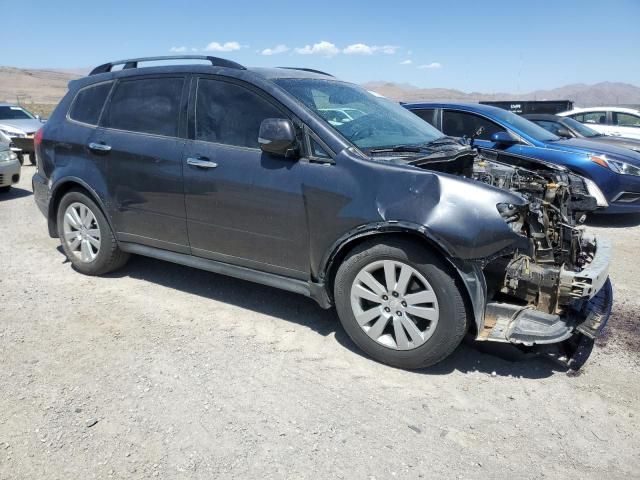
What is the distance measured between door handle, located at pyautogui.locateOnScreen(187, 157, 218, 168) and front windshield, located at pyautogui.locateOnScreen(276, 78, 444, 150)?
2.50 feet

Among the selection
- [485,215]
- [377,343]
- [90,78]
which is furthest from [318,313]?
[90,78]

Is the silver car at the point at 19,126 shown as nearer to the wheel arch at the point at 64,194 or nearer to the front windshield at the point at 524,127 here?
the wheel arch at the point at 64,194

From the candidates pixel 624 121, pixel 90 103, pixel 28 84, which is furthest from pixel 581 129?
pixel 28 84

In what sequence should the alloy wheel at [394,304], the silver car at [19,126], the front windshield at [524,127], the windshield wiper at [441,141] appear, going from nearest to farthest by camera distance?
the alloy wheel at [394,304], the windshield wiper at [441,141], the front windshield at [524,127], the silver car at [19,126]

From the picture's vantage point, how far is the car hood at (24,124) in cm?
1315

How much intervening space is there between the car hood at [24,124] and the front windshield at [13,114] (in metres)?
0.39

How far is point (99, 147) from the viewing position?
4469 millimetres

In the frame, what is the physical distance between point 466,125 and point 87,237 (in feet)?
18.1

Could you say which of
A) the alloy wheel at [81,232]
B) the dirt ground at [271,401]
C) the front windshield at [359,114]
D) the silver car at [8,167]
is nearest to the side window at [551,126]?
the dirt ground at [271,401]

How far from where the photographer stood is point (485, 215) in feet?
9.78

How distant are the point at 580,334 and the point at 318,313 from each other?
1.90m

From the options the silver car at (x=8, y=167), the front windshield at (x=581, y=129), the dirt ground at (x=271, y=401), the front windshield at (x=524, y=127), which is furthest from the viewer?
the front windshield at (x=581, y=129)

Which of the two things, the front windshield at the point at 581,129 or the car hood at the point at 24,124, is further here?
the car hood at the point at 24,124

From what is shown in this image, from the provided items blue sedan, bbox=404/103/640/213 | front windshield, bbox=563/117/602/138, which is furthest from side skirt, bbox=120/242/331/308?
front windshield, bbox=563/117/602/138
